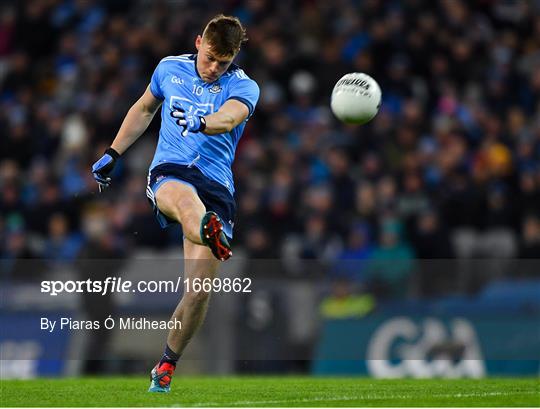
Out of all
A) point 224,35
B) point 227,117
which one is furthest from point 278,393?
point 224,35

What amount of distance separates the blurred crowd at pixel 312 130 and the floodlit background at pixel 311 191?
3 cm

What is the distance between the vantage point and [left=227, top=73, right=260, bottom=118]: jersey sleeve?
9.41 m

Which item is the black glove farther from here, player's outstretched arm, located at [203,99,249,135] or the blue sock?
the blue sock

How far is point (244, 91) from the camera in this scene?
9.47 m

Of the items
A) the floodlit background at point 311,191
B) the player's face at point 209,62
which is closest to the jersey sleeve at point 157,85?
the player's face at point 209,62

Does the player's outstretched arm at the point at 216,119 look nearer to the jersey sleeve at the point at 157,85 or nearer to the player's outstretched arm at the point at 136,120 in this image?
the jersey sleeve at the point at 157,85

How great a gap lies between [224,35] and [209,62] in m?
0.31

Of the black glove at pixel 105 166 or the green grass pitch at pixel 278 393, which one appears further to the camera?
the black glove at pixel 105 166

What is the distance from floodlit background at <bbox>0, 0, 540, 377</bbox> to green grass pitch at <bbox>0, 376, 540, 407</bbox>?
2.61 m

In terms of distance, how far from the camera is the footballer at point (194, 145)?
904 cm

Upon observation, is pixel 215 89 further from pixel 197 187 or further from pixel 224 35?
pixel 197 187

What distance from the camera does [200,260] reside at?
9.05 meters

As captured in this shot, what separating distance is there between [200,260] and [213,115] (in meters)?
1.02

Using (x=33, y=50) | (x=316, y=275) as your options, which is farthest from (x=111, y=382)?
(x=33, y=50)
